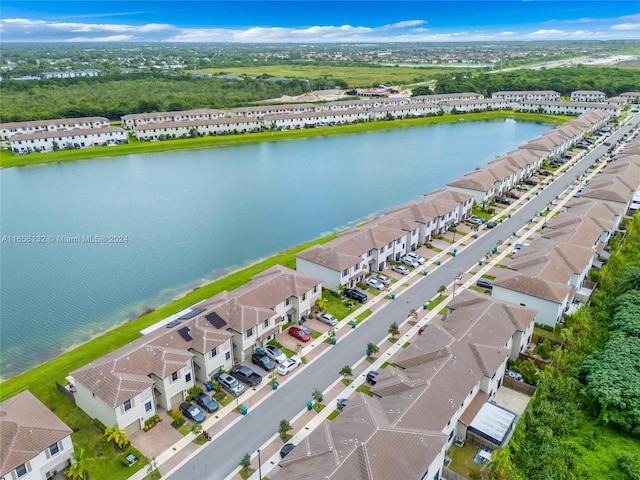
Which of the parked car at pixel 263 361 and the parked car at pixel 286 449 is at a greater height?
the parked car at pixel 263 361

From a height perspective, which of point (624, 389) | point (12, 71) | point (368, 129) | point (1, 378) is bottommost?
point (1, 378)

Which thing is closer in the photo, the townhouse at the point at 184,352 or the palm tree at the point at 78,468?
the palm tree at the point at 78,468

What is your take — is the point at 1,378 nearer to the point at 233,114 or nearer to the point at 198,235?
the point at 198,235

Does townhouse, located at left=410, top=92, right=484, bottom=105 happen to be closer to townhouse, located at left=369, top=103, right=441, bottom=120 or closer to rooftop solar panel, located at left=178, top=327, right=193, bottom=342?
townhouse, located at left=369, top=103, right=441, bottom=120

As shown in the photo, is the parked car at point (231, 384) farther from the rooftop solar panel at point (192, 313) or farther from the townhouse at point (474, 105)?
the townhouse at point (474, 105)

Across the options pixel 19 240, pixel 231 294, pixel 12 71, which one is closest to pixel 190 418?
pixel 231 294

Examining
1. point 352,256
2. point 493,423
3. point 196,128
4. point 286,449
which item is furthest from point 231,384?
point 196,128

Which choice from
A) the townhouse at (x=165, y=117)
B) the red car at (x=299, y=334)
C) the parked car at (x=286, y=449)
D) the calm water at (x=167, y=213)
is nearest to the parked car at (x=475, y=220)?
the calm water at (x=167, y=213)
